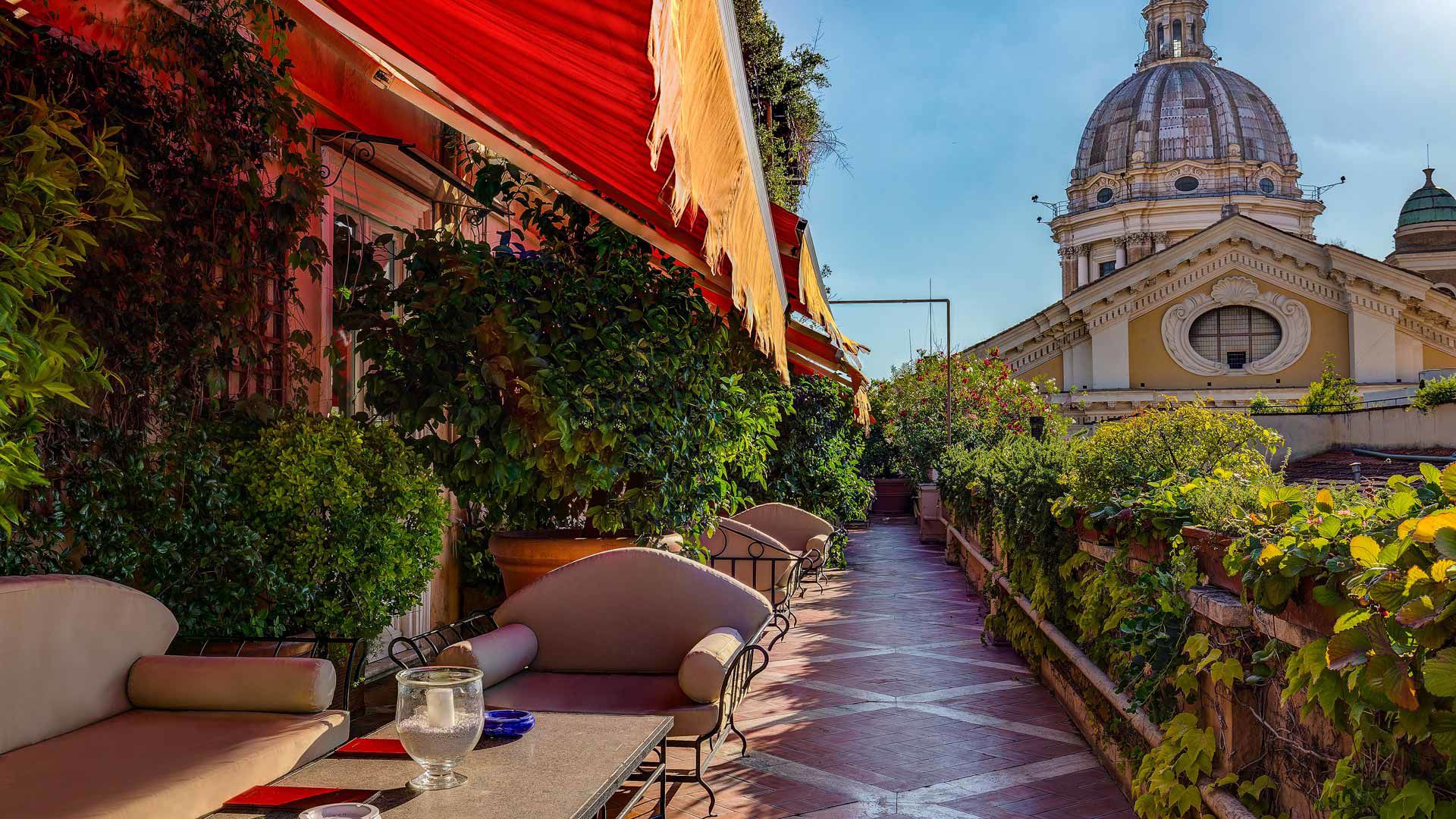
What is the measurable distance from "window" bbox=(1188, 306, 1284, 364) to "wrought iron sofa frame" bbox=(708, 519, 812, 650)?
1275 inches

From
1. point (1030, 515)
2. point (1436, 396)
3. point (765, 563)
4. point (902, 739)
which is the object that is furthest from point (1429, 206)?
point (902, 739)

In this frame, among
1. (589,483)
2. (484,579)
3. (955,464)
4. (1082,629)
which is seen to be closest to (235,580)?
(589,483)

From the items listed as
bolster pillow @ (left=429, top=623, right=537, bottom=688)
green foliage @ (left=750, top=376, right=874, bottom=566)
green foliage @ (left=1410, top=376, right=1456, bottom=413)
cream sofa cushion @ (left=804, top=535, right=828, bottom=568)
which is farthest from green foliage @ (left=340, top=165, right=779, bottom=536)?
green foliage @ (left=1410, top=376, right=1456, bottom=413)

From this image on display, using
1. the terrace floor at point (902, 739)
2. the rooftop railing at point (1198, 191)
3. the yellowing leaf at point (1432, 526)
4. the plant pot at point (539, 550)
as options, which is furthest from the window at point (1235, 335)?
the yellowing leaf at point (1432, 526)

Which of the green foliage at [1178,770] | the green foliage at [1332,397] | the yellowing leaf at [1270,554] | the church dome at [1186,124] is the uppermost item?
the church dome at [1186,124]

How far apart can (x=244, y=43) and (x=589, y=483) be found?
2309mm

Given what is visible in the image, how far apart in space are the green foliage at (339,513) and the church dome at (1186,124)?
2218 inches

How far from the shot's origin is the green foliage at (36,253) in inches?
108

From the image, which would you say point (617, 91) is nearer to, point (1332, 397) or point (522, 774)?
point (522, 774)

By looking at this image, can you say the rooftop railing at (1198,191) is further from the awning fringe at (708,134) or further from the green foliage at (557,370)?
the awning fringe at (708,134)

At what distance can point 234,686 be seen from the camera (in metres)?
3.35

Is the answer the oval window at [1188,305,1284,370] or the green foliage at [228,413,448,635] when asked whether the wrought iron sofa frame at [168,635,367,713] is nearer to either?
the green foliage at [228,413,448,635]

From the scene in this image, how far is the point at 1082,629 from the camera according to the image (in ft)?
17.2

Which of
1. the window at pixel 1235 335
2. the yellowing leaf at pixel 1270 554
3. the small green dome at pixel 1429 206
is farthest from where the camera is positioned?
the small green dome at pixel 1429 206
